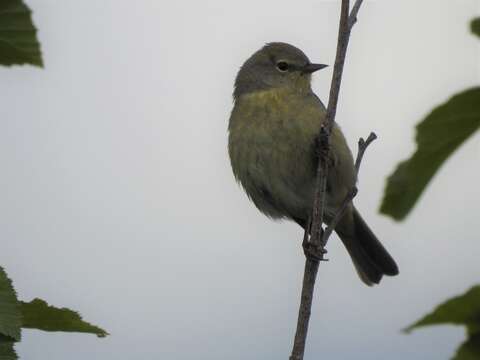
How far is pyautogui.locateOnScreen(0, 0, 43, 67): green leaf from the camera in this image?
128cm

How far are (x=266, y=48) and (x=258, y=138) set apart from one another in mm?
1816

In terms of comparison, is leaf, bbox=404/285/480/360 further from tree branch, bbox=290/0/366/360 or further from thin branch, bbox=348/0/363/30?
A: thin branch, bbox=348/0/363/30

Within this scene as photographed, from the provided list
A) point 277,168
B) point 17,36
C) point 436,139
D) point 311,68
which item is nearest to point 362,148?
point 277,168

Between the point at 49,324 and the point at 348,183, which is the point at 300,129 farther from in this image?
the point at 49,324

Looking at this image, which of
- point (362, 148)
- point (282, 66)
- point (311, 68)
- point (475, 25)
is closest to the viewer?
point (475, 25)

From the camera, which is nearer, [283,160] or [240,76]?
[283,160]

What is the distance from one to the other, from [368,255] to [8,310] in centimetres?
705

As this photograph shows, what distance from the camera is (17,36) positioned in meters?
1.41

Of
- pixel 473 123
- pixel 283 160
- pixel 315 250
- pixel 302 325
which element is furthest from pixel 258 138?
pixel 473 123

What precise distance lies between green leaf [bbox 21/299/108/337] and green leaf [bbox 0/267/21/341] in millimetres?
158

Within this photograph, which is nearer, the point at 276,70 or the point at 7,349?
the point at 7,349

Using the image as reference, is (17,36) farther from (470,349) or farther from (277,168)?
(277,168)

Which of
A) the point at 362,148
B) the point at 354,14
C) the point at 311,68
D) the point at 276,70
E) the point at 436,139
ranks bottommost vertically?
the point at 436,139

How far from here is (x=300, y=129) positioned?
6.31 metres
